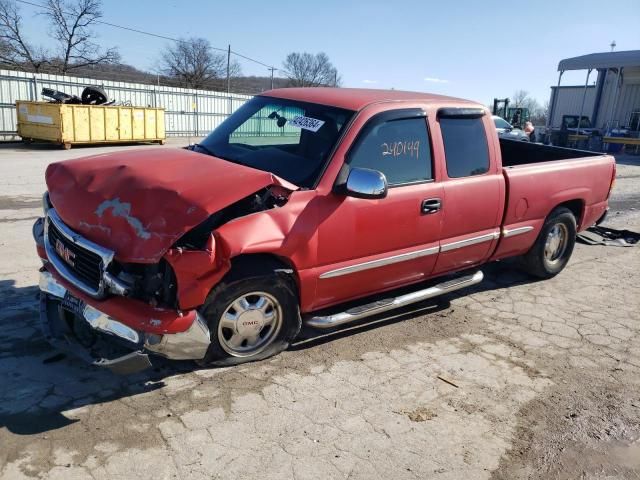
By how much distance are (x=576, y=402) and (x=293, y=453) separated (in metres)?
2.06

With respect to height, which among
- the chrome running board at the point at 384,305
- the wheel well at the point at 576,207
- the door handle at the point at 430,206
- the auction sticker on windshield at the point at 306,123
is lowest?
the chrome running board at the point at 384,305

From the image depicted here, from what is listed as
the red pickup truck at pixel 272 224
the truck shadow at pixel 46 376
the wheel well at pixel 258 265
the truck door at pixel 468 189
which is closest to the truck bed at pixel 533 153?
the red pickup truck at pixel 272 224

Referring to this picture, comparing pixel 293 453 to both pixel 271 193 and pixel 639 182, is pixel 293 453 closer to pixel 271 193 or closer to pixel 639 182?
pixel 271 193

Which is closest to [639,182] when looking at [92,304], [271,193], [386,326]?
[386,326]

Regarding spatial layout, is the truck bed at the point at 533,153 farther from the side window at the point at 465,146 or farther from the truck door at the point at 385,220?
the truck door at the point at 385,220

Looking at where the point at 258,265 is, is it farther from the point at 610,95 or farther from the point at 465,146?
the point at 610,95

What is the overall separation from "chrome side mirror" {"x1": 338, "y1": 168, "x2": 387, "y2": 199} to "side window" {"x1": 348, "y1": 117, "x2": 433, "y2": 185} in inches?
9.9

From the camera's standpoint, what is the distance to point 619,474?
2930 mm

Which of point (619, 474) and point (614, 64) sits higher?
point (614, 64)

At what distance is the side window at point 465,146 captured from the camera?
4.53 metres

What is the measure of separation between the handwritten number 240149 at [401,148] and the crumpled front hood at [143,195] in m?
0.96

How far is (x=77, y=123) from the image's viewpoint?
1886cm

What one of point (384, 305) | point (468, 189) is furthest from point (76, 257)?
point (468, 189)

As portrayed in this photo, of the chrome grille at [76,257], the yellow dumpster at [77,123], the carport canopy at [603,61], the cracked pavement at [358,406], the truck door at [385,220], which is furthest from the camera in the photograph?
the carport canopy at [603,61]
